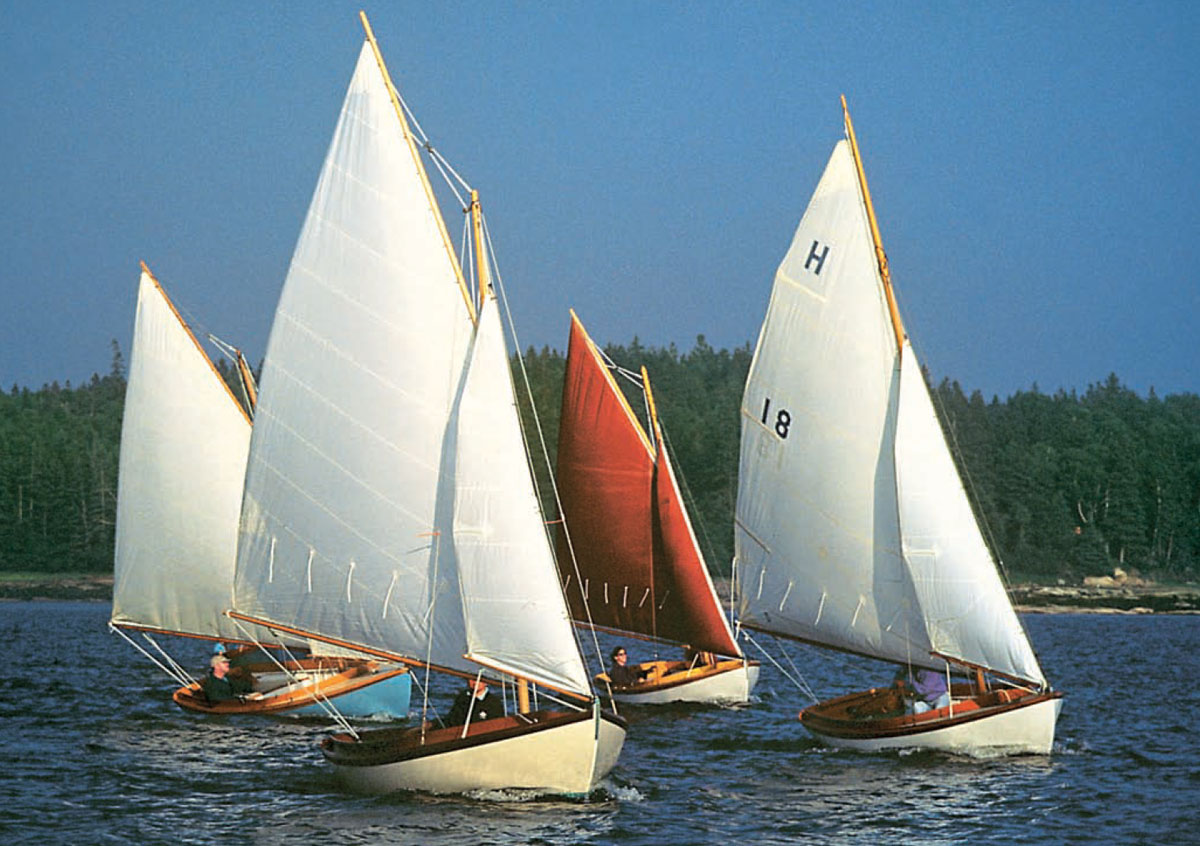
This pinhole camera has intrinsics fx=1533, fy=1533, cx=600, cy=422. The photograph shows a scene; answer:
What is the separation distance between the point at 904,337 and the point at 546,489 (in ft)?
330

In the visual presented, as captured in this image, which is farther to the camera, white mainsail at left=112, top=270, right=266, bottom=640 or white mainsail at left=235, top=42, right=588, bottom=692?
white mainsail at left=112, top=270, right=266, bottom=640

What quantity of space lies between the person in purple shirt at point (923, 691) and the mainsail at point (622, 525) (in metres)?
9.22

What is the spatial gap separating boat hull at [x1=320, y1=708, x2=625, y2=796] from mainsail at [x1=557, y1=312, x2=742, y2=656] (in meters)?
15.8

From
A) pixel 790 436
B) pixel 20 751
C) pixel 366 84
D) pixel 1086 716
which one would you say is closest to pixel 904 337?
pixel 790 436

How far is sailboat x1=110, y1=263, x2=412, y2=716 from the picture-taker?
4038 cm

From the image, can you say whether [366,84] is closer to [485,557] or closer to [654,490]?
[485,557]

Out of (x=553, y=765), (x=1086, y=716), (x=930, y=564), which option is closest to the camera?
(x=553, y=765)

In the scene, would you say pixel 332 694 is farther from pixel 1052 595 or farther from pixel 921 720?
pixel 1052 595

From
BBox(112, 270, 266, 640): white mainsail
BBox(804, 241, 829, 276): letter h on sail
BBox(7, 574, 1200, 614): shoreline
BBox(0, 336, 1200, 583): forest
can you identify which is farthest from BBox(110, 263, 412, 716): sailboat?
BBox(0, 336, 1200, 583): forest

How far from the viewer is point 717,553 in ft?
447

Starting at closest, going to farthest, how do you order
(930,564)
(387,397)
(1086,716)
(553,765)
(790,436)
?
(553,765) < (387,397) < (930,564) < (790,436) < (1086,716)

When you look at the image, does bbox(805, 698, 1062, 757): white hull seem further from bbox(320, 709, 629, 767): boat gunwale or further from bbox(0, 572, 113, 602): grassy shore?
bbox(0, 572, 113, 602): grassy shore

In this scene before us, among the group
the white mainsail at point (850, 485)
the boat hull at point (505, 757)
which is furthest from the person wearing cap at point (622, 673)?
the boat hull at point (505, 757)

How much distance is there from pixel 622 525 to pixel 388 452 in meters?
17.1
